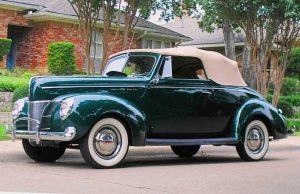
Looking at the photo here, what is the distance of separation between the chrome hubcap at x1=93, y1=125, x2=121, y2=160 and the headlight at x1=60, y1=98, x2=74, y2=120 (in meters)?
0.59

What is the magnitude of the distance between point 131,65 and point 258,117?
2.67 metres

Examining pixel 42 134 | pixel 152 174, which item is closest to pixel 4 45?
pixel 42 134

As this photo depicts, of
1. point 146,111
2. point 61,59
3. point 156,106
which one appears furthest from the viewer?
point 61,59

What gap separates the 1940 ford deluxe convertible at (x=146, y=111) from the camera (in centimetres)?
945

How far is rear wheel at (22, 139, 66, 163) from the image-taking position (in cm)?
1052

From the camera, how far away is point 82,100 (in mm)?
9406

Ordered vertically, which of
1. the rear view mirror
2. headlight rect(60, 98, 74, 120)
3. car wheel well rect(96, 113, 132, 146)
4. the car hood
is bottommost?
car wheel well rect(96, 113, 132, 146)

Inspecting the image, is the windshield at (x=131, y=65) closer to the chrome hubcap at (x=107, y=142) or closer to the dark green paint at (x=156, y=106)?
the dark green paint at (x=156, y=106)

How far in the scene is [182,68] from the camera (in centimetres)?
1097

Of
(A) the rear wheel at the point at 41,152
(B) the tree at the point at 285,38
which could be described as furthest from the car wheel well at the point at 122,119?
(B) the tree at the point at 285,38

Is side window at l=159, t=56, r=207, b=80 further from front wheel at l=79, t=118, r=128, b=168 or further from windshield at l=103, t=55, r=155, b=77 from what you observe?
front wheel at l=79, t=118, r=128, b=168

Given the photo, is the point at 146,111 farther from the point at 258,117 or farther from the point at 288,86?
the point at 288,86

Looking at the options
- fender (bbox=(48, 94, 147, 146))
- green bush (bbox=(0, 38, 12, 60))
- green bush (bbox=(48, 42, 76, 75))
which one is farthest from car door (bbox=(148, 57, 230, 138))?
green bush (bbox=(0, 38, 12, 60))

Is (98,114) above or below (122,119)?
above
